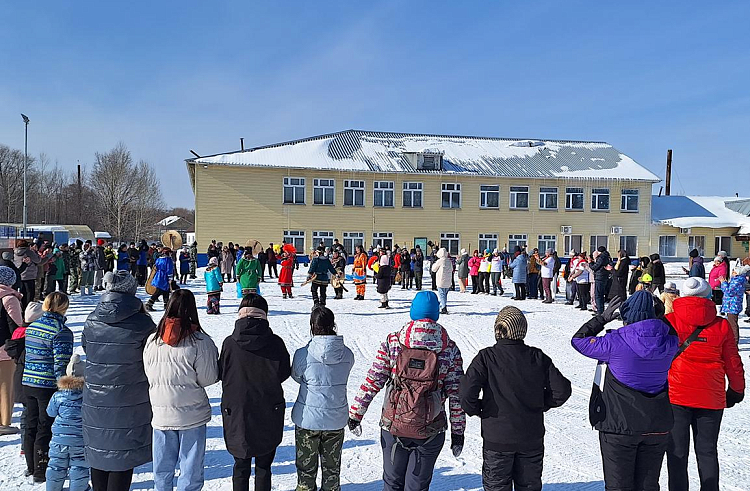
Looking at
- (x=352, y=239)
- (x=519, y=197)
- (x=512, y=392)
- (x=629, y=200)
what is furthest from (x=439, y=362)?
(x=629, y=200)

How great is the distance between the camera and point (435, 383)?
11.4 feet

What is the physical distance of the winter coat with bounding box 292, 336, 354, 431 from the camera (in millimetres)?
3717

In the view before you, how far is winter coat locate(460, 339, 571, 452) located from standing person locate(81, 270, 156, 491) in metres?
2.08

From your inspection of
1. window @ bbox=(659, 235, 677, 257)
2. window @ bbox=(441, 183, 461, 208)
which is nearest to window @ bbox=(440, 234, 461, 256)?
window @ bbox=(441, 183, 461, 208)

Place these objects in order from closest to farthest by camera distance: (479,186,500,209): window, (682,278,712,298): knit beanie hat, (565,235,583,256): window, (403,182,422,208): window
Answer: (682,278,712,298): knit beanie hat
(403,182,422,208): window
(479,186,500,209): window
(565,235,583,256): window

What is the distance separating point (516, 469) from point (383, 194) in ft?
93.8

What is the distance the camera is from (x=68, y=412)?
386 centimetres

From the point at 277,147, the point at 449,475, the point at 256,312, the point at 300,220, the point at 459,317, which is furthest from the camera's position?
the point at 277,147

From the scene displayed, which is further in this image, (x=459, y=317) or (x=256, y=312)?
(x=459, y=317)

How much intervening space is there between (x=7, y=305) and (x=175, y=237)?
81.3ft

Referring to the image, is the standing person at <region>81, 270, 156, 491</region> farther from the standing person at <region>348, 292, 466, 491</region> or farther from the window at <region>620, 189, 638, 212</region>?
the window at <region>620, 189, 638, 212</region>

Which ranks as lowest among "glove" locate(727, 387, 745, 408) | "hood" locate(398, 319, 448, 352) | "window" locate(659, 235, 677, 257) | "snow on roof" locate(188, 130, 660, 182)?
"glove" locate(727, 387, 745, 408)

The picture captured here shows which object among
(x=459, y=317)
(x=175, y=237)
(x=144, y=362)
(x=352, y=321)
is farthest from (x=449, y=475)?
(x=175, y=237)

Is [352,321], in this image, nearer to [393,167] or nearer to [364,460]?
[364,460]
